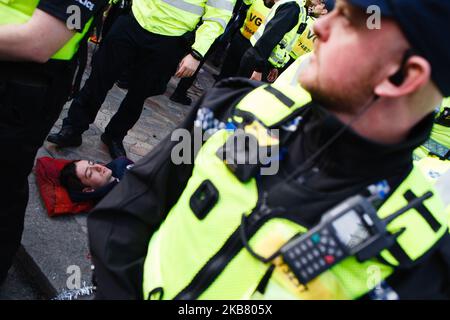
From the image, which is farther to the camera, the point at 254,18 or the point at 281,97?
the point at 254,18

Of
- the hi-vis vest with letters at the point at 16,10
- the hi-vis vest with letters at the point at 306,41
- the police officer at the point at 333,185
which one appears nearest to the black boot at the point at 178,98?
the hi-vis vest with letters at the point at 306,41

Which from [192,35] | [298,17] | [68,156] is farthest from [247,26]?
[68,156]

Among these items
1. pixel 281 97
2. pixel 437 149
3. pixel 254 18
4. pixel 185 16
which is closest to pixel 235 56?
pixel 254 18

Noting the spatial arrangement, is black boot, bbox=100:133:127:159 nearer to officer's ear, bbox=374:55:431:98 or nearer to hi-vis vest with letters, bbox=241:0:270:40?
officer's ear, bbox=374:55:431:98

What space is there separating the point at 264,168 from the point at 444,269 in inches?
21.6

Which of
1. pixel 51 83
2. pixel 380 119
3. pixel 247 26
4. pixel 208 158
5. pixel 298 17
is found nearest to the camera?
pixel 380 119

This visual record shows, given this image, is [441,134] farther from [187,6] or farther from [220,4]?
[187,6]

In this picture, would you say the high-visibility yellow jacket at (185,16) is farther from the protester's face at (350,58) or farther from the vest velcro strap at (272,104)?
the protester's face at (350,58)

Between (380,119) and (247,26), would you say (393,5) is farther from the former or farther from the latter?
(247,26)

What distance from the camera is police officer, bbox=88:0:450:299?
994 mm

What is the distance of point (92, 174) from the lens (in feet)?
9.53

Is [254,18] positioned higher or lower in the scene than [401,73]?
lower

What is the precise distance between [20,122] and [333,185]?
136cm

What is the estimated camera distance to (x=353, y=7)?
1019 mm
